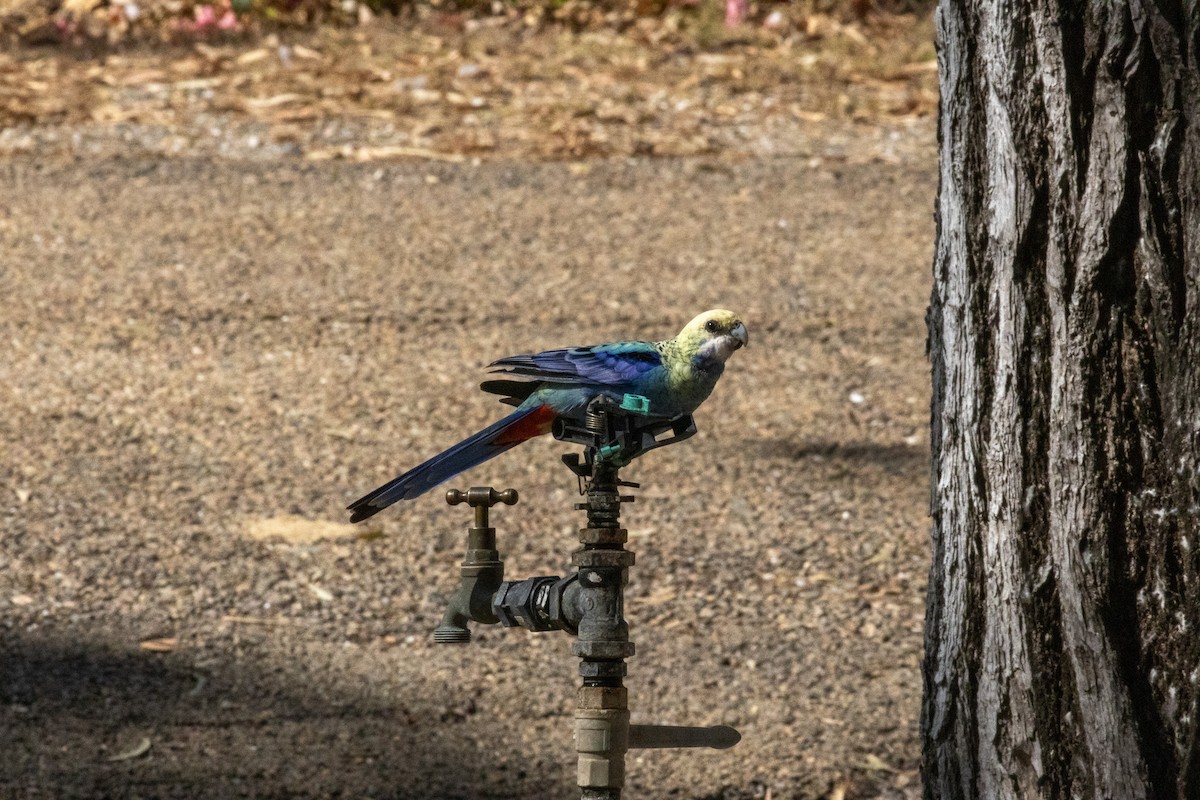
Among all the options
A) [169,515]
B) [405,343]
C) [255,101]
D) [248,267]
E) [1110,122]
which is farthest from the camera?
[255,101]

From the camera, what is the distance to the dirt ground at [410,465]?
3668mm

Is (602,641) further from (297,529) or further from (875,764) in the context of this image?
(297,529)

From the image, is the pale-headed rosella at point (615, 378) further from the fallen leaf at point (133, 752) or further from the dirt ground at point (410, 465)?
the fallen leaf at point (133, 752)

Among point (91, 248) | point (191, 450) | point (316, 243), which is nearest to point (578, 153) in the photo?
point (316, 243)

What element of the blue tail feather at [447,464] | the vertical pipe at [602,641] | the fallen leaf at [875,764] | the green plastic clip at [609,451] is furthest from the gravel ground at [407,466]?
the green plastic clip at [609,451]

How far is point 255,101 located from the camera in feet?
24.9

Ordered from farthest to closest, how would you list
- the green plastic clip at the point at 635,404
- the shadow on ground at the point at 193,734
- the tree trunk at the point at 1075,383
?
the shadow on ground at the point at 193,734 → the green plastic clip at the point at 635,404 → the tree trunk at the point at 1075,383

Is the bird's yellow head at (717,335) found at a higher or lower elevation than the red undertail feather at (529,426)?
higher

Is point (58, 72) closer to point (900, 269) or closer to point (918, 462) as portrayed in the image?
point (900, 269)

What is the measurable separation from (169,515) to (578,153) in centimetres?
314

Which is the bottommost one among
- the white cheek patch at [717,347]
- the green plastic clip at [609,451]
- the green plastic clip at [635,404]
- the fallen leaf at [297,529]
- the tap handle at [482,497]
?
the fallen leaf at [297,529]

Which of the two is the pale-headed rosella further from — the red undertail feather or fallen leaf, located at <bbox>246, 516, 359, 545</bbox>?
fallen leaf, located at <bbox>246, 516, 359, 545</bbox>

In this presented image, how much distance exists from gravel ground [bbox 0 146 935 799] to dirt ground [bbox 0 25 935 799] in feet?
0.04

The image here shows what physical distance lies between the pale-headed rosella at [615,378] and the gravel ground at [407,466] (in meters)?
1.40
